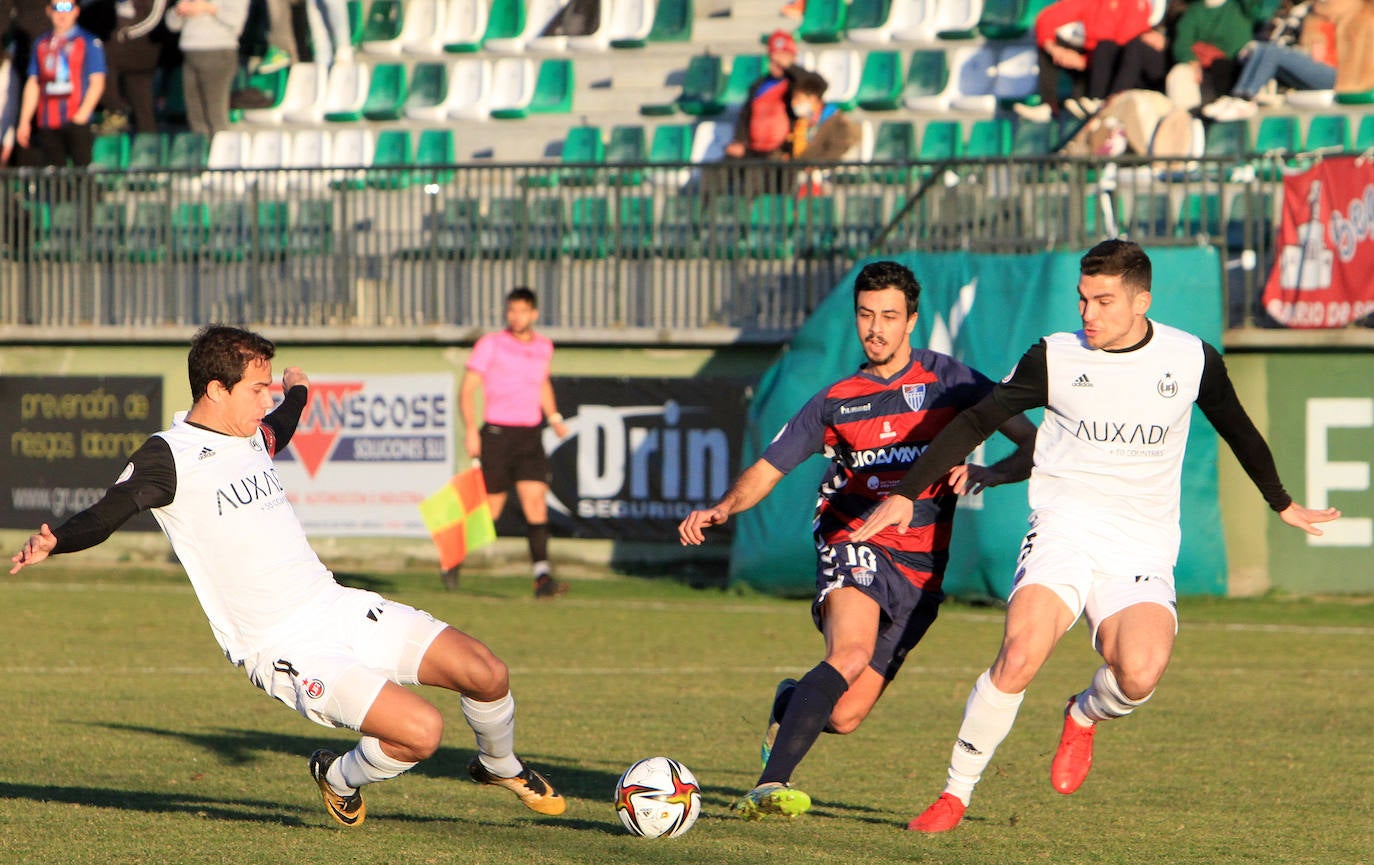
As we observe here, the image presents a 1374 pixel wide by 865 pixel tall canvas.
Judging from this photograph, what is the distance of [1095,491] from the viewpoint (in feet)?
21.8

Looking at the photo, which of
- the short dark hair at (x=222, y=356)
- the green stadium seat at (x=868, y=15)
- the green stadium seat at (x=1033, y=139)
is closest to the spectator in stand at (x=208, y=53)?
the green stadium seat at (x=868, y=15)

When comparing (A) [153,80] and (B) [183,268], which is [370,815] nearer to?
(B) [183,268]

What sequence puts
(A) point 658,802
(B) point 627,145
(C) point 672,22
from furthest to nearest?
1. (C) point 672,22
2. (B) point 627,145
3. (A) point 658,802

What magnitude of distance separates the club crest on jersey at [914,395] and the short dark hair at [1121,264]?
834 millimetres

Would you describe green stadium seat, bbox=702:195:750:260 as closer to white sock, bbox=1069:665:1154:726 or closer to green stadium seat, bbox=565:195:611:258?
green stadium seat, bbox=565:195:611:258

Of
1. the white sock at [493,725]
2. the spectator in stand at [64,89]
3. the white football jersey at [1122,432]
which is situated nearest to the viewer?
the white sock at [493,725]

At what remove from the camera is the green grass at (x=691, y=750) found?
6371 millimetres

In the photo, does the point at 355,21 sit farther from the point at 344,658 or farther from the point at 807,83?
the point at 344,658

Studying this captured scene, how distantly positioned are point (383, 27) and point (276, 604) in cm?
1742

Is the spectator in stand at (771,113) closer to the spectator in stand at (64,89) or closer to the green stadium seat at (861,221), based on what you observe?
the green stadium seat at (861,221)

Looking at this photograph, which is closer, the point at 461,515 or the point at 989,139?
the point at 461,515

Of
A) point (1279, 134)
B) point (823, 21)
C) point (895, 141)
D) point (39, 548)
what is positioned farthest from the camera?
point (823, 21)

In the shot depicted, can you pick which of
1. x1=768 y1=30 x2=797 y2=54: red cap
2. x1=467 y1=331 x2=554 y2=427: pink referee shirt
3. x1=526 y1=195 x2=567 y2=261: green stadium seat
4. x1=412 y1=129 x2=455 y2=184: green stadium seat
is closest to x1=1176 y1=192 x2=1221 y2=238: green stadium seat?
x1=768 y1=30 x2=797 y2=54: red cap

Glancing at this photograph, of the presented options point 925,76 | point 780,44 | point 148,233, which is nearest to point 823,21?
point 925,76
